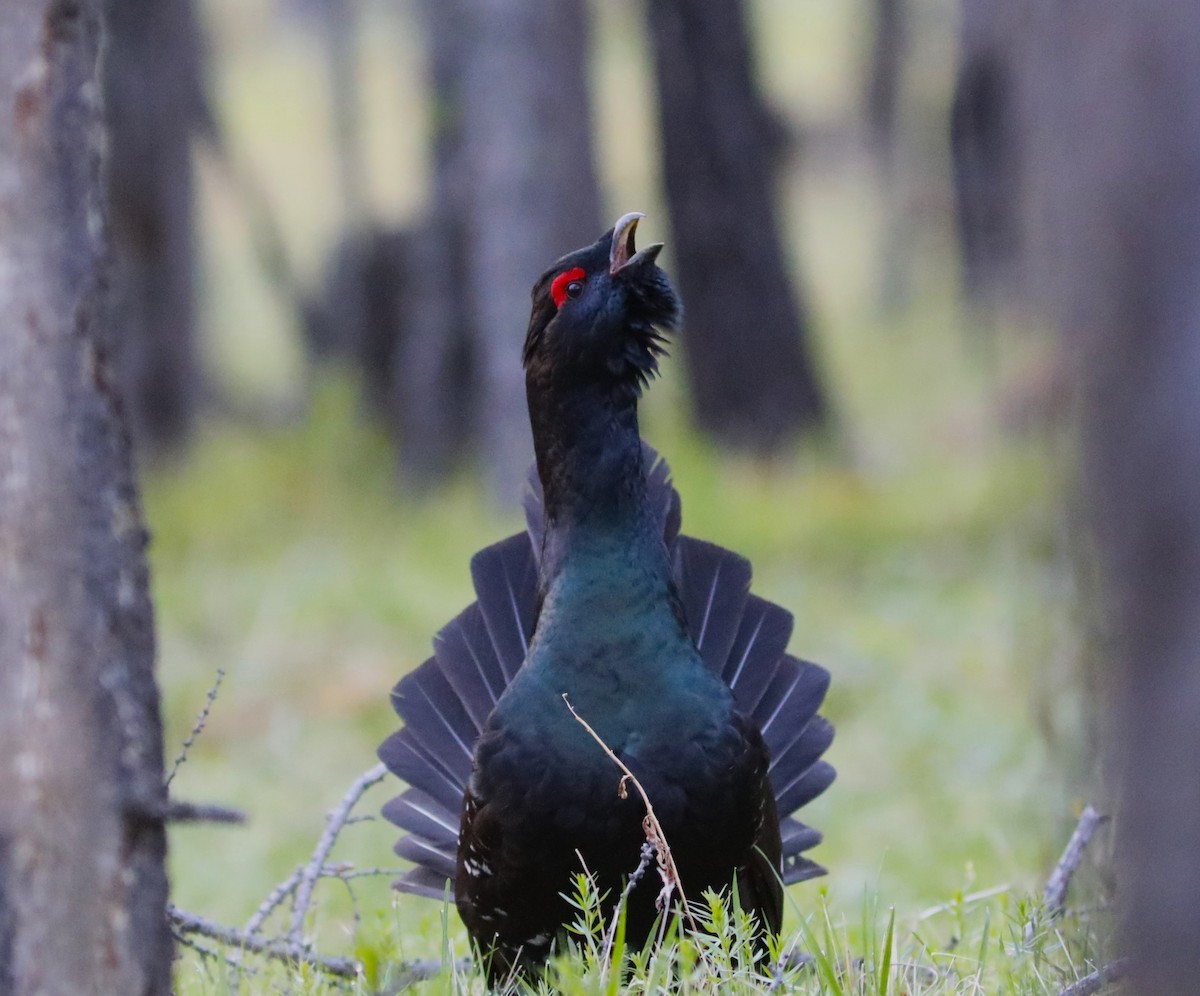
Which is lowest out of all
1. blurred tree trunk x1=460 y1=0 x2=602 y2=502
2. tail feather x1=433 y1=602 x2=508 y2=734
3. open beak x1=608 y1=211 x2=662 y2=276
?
tail feather x1=433 y1=602 x2=508 y2=734

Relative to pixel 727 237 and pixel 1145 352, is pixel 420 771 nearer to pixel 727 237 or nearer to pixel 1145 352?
pixel 1145 352

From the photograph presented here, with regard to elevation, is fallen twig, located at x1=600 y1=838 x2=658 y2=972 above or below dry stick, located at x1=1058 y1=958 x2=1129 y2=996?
above

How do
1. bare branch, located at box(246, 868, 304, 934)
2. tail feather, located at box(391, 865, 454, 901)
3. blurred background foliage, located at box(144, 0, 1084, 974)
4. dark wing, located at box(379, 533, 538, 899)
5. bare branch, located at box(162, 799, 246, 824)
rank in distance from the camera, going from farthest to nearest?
blurred background foliage, located at box(144, 0, 1084, 974)
dark wing, located at box(379, 533, 538, 899)
tail feather, located at box(391, 865, 454, 901)
bare branch, located at box(246, 868, 304, 934)
bare branch, located at box(162, 799, 246, 824)

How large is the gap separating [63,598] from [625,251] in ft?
5.33

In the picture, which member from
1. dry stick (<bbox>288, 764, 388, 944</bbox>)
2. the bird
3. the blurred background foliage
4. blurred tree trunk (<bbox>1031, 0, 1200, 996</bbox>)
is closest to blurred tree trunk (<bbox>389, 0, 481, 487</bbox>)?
the blurred background foliage

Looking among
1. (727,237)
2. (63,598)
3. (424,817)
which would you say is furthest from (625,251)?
(727,237)

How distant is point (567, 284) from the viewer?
333cm

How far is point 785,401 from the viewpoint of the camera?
9750 mm

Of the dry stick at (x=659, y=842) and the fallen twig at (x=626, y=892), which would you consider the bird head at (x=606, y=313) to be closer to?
the dry stick at (x=659, y=842)

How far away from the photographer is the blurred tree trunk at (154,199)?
34.9 ft

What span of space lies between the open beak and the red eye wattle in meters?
0.06

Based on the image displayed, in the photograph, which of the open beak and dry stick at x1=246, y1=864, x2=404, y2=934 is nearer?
dry stick at x1=246, y1=864, x2=404, y2=934

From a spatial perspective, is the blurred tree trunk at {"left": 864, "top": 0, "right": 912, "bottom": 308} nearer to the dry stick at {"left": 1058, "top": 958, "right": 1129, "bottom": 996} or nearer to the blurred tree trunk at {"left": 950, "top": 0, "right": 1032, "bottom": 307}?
the blurred tree trunk at {"left": 950, "top": 0, "right": 1032, "bottom": 307}

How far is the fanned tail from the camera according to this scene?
146 inches
